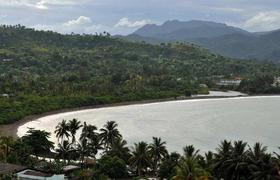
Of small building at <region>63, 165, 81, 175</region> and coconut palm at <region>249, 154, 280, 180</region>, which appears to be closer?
coconut palm at <region>249, 154, 280, 180</region>

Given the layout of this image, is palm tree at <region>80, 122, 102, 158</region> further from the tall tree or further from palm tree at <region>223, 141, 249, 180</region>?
palm tree at <region>223, 141, 249, 180</region>

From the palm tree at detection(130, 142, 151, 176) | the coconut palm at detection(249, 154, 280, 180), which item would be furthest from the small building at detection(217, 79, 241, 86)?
the coconut palm at detection(249, 154, 280, 180)

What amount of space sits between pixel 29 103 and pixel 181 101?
4886 cm

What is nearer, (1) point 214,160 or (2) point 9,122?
(1) point 214,160

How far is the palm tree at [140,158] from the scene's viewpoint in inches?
2025

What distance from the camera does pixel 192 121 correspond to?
11088 centimetres

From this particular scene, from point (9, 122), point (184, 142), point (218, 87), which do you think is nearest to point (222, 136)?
point (184, 142)

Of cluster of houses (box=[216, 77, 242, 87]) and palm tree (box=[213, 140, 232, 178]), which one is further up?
cluster of houses (box=[216, 77, 242, 87])

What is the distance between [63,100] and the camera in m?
120

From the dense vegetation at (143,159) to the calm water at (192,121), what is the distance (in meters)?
18.7

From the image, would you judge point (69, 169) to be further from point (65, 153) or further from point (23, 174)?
point (23, 174)

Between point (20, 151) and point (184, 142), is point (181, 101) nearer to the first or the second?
point (184, 142)

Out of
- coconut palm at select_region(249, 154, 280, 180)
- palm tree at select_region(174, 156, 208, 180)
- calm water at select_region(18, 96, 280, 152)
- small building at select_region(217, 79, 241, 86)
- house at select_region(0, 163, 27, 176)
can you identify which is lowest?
calm water at select_region(18, 96, 280, 152)

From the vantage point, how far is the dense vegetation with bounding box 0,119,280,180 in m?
40.5
